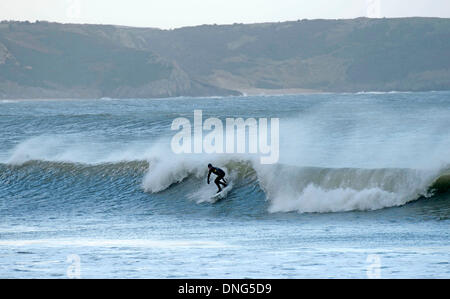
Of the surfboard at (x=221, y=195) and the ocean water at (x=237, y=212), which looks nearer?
the ocean water at (x=237, y=212)

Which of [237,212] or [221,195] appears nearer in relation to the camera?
[237,212]

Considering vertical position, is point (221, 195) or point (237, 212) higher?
point (221, 195)

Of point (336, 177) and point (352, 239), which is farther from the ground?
point (336, 177)

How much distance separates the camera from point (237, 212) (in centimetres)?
1900

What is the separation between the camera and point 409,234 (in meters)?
14.1

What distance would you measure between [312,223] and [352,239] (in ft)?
9.15

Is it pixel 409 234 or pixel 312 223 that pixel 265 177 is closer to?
pixel 312 223

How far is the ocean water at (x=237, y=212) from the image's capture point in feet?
37.7

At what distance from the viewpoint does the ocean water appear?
11500mm

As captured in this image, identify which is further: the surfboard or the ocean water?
the surfboard

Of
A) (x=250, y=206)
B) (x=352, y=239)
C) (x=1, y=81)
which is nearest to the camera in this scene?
(x=352, y=239)
